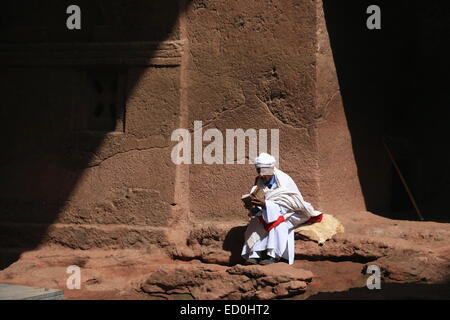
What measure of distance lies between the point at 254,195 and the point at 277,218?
0.31 metres

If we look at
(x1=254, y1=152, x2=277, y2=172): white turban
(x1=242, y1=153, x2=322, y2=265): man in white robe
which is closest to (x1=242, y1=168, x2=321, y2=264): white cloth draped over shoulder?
(x1=242, y1=153, x2=322, y2=265): man in white robe

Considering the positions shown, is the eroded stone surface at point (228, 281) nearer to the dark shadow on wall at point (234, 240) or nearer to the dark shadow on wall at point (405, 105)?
the dark shadow on wall at point (234, 240)

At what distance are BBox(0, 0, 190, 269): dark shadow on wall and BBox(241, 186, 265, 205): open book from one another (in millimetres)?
1890

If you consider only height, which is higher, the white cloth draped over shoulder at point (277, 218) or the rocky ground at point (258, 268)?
the white cloth draped over shoulder at point (277, 218)

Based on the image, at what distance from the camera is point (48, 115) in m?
8.90

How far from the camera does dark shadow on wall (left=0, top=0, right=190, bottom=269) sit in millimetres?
8750

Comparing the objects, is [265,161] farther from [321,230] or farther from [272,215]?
[321,230]

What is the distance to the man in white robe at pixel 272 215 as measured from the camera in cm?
750

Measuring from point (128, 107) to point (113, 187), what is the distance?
2.90 ft

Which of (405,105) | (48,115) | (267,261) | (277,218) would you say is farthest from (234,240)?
(405,105)

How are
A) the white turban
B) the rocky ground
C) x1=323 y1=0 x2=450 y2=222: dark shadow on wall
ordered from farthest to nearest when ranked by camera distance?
x1=323 y1=0 x2=450 y2=222: dark shadow on wall
the white turban
the rocky ground

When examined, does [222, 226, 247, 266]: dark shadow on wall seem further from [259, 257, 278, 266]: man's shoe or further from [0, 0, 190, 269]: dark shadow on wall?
[0, 0, 190, 269]: dark shadow on wall

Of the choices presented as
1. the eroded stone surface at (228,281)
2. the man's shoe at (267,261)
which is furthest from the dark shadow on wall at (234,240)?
the man's shoe at (267,261)

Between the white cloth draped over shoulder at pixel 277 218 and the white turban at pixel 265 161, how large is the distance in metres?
0.11
